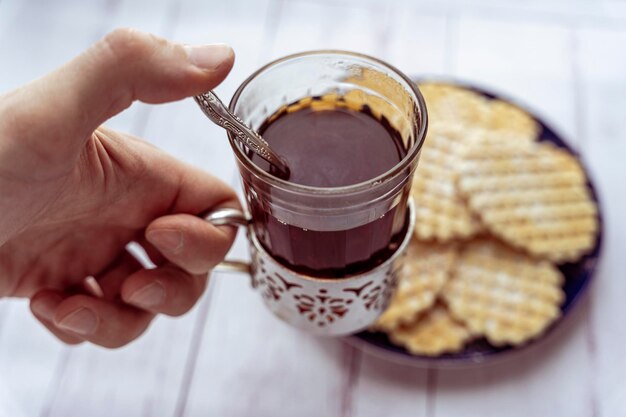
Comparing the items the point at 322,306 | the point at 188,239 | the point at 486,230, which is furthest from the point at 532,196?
the point at 188,239

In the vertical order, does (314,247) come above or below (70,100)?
below

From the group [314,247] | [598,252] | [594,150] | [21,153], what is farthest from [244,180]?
[594,150]

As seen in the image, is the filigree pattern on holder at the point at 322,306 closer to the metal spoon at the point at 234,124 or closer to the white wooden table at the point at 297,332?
the metal spoon at the point at 234,124

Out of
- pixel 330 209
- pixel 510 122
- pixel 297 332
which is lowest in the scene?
pixel 297 332

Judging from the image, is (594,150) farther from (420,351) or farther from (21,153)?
(21,153)

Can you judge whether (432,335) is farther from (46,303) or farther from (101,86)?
(101,86)

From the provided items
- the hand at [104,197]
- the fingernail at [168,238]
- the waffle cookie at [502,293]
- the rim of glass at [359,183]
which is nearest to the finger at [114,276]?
the hand at [104,197]

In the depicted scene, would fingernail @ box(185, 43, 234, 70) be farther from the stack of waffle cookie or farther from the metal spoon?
the stack of waffle cookie
